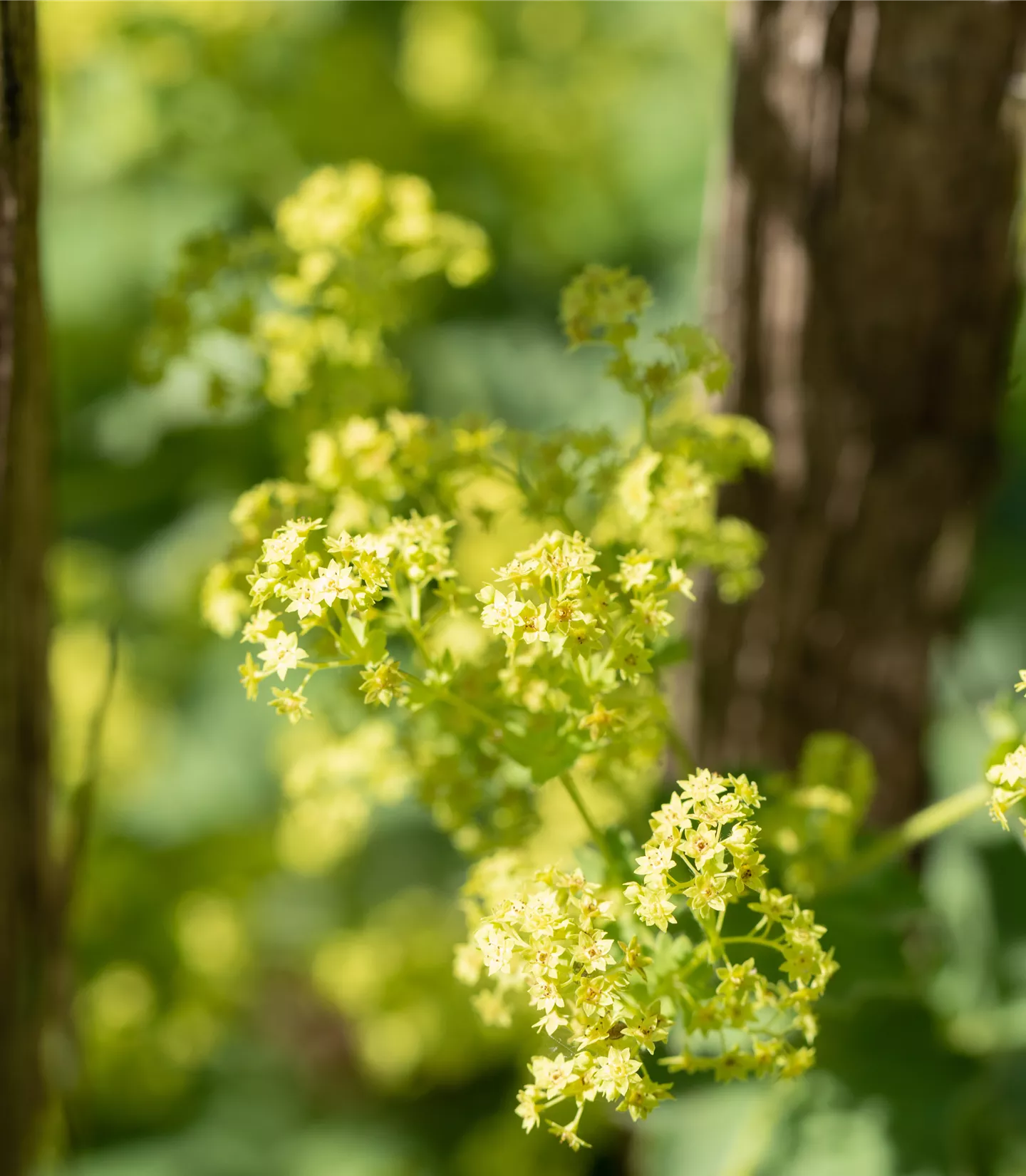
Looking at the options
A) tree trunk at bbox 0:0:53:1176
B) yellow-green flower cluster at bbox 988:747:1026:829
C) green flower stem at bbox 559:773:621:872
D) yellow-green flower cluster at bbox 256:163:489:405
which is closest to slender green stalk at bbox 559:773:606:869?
green flower stem at bbox 559:773:621:872

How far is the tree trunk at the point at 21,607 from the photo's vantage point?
3.63 feet

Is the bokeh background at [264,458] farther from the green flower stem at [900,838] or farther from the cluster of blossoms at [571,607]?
the cluster of blossoms at [571,607]

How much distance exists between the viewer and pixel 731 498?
161cm

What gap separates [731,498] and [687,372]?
1.66 ft

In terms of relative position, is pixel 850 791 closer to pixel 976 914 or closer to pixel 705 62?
pixel 976 914

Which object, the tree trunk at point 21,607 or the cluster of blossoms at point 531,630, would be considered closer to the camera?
the cluster of blossoms at point 531,630

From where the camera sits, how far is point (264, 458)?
7.66 ft

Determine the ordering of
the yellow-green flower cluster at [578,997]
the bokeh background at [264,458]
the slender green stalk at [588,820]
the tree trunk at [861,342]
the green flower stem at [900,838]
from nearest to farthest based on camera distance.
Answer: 1. the yellow-green flower cluster at [578,997]
2. the slender green stalk at [588,820]
3. the green flower stem at [900,838]
4. the tree trunk at [861,342]
5. the bokeh background at [264,458]

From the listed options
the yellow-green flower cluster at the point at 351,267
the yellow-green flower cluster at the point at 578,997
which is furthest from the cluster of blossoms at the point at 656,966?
the yellow-green flower cluster at the point at 351,267

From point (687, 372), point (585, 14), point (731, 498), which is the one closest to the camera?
point (687, 372)

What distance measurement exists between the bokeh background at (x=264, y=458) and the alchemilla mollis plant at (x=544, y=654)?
2.90 ft

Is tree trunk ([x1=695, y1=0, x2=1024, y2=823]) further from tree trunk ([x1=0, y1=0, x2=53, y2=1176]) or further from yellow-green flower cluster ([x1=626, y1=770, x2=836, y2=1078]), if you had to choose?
tree trunk ([x1=0, y1=0, x2=53, y2=1176])

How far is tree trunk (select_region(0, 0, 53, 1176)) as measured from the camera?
43.6 inches

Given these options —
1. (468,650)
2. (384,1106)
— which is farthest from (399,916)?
(468,650)
